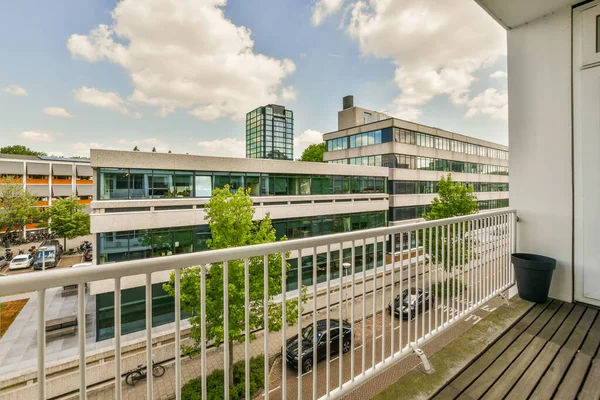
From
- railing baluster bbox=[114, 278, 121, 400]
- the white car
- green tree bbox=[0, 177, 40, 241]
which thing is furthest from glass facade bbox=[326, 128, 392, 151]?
green tree bbox=[0, 177, 40, 241]

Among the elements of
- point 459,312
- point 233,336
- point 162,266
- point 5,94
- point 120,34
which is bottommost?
point 233,336

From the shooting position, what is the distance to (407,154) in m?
20.4

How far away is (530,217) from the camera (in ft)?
9.67

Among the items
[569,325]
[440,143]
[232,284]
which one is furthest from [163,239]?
[440,143]

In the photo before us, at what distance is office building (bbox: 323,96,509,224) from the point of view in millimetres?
19719

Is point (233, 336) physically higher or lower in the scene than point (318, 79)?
lower

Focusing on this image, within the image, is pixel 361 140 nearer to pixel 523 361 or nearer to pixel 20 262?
pixel 523 361

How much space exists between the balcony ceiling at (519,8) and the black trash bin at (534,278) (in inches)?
104

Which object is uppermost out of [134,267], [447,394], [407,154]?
[407,154]

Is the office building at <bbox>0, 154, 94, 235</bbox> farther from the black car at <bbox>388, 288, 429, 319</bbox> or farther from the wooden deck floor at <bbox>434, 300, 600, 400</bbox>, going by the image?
the wooden deck floor at <bbox>434, 300, 600, 400</bbox>

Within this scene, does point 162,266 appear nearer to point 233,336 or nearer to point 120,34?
point 233,336

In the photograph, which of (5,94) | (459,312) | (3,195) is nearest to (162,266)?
(459,312)

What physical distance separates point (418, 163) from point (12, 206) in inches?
1256

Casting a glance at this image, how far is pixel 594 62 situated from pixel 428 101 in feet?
59.7
